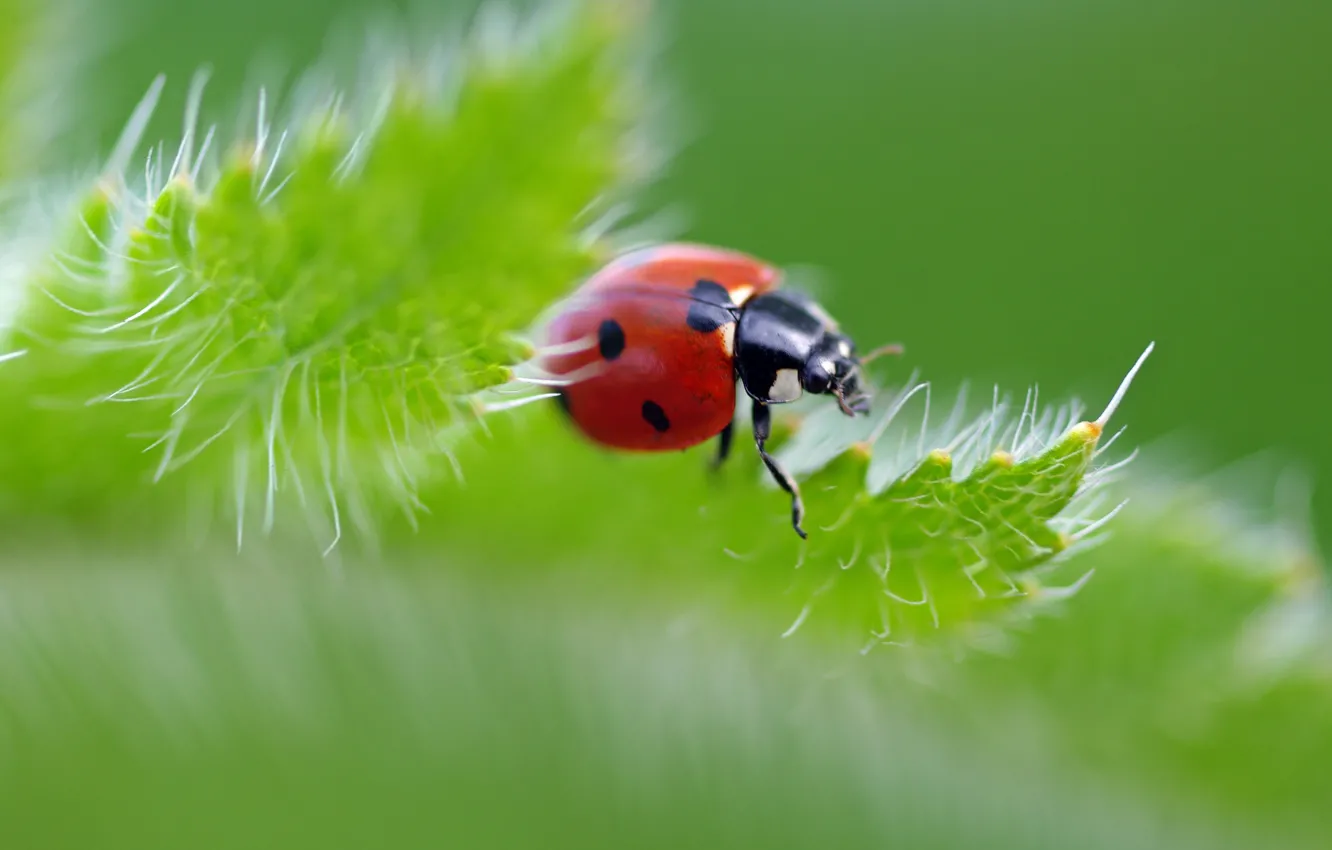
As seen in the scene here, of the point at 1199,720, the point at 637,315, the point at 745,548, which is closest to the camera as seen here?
the point at 745,548

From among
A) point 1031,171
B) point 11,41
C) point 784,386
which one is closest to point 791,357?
point 784,386

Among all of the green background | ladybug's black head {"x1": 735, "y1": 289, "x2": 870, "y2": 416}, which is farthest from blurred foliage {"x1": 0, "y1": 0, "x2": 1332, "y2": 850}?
ladybug's black head {"x1": 735, "y1": 289, "x2": 870, "y2": 416}

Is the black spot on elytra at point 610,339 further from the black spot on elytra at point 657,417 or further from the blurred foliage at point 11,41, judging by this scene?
the blurred foliage at point 11,41

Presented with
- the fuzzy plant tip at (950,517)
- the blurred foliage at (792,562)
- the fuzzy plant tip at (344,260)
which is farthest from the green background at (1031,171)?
the fuzzy plant tip at (344,260)

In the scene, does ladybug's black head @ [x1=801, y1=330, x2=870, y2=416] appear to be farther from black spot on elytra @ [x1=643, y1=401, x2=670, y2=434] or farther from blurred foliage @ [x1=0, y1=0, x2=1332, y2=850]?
black spot on elytra @ [x1=643, y1=401, x2=670, y2=434]

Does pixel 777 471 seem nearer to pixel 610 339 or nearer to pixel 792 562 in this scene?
pixel 792 562

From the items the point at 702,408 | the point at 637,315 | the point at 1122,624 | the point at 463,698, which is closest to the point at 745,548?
the point at 702,408

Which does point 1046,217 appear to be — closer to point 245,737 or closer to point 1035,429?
point 245,737
